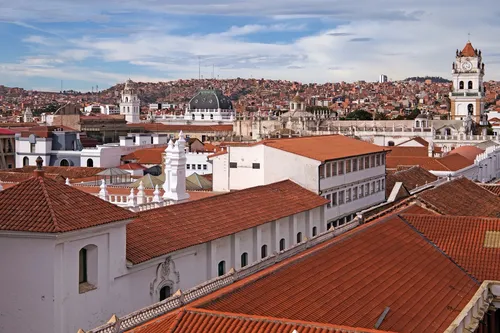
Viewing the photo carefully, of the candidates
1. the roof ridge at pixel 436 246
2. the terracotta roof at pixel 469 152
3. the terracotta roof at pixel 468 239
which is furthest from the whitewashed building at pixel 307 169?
the terracotta roof at pixel 469 152

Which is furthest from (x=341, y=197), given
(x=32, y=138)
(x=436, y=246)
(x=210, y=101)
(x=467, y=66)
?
(x=210, y=101)

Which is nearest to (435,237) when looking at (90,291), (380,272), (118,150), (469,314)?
(380,272)

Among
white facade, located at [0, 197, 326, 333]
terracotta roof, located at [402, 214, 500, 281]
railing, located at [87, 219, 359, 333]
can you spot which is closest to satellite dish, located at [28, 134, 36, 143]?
terracotta roof, located at [402, 214, 500, 281]

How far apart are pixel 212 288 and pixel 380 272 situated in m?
4.40

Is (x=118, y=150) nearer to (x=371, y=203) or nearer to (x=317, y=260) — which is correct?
(x=371, y=203)

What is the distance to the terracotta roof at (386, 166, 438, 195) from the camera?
42531mm

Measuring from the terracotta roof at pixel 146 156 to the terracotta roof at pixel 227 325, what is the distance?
150 feet

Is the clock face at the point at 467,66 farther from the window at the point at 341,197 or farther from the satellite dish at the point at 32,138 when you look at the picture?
the window at the point at 341,197

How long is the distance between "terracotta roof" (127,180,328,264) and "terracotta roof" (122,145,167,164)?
30.0m

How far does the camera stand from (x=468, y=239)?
2202cm

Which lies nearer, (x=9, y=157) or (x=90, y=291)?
(x=90, y=291)

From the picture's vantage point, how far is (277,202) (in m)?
27.3

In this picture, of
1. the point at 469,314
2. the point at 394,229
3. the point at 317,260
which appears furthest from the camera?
the point at 394,229

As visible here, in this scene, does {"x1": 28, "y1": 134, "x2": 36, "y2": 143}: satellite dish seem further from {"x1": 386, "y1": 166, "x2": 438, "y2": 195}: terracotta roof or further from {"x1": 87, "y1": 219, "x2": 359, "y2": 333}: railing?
{"x1": 87, "y1": 219, "x2": 359, "y2": 333}: railing
